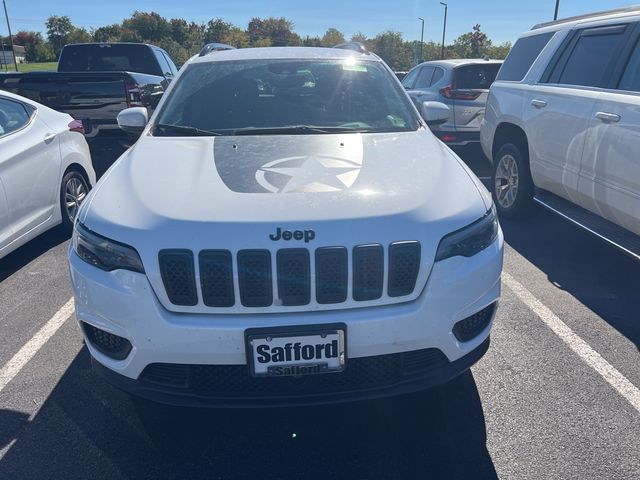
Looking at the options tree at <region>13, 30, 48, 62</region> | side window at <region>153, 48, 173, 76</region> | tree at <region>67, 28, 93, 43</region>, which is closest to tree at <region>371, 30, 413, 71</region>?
tree at <region>67, 28, 93, 43</region>

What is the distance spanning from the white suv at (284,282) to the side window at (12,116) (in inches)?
101

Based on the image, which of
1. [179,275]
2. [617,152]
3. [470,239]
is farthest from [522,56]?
[179,275]

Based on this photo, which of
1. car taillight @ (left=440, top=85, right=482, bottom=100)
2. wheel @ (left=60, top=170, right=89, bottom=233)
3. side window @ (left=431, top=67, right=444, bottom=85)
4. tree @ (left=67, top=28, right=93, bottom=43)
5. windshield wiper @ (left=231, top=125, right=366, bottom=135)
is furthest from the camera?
tree @ (left=67, top=28, right=93, bottom=43)

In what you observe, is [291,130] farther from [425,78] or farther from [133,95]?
[425,78]

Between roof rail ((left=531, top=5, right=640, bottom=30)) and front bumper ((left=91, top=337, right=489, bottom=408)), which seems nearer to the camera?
front bumper ((left=91, top=337, right=489, bottom=408))

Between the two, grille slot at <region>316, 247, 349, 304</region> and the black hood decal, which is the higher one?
the black hood decal

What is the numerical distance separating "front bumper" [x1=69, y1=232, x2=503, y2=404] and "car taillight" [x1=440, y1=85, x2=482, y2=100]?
6.55 m

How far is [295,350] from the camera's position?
7.63ft

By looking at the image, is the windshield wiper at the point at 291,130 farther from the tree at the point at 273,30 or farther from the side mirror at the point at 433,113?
the tree at the point at 273,30

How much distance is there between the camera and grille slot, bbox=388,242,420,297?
2.38 meters

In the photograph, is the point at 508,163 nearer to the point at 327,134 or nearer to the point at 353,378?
the point at 327,134

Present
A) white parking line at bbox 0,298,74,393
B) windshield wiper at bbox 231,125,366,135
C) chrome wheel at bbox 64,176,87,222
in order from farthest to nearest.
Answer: chrome wheel at bbox 64,176,87,222, windshield wiper at bbox 231,125,366,135, white parking line at bbox 0,298,74,393

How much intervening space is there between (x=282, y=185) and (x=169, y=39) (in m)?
71.0

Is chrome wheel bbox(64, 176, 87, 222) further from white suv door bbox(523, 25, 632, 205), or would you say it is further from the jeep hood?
white suv door bbox(523, 25, 632, 205)
